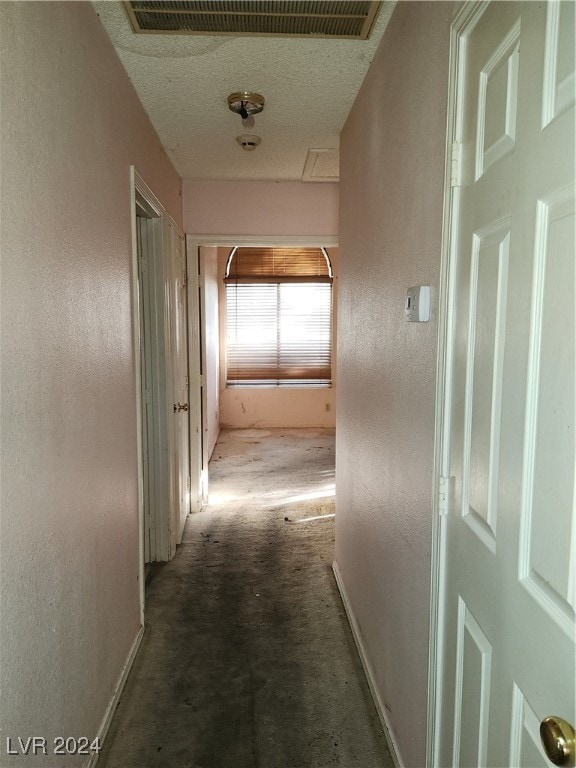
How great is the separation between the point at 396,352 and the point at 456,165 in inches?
27.2

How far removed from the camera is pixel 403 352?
1729mm

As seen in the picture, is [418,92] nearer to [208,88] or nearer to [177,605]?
[208,88]

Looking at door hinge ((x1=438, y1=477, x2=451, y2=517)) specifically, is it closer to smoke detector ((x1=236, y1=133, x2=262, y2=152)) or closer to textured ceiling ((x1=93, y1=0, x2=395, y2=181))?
textured ceiling ((x1=93, y1=0, x2=395, y2=181))

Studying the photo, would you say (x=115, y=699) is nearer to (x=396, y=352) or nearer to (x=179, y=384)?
(x=396, y=352)

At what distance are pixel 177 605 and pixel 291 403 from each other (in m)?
4.90

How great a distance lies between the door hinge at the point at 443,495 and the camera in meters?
1.33

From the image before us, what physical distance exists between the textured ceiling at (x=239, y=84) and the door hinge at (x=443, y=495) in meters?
1.59

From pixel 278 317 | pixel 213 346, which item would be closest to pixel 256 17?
pixel 213 346

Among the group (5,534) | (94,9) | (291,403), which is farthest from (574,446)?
(291,403)

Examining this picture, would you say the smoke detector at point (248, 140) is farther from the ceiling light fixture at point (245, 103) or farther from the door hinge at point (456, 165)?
the door hinge at point (456, 165)

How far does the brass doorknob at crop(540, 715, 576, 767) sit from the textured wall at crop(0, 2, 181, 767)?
3.47ft

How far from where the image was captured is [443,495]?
135 centimetres

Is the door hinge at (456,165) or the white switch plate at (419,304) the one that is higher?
the door hinge at (456,165)

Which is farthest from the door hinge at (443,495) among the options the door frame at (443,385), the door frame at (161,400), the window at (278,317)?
the window at (278,317)
